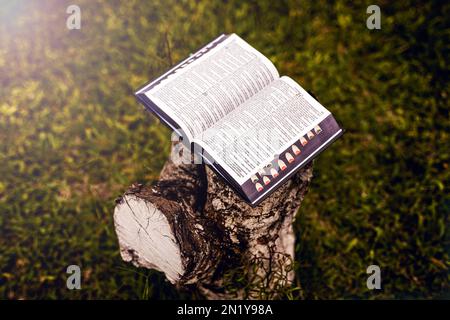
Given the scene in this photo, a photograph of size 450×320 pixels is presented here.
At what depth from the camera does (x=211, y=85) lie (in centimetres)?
217

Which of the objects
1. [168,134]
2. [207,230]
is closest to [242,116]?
[207,230]

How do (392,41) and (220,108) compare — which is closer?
(220,108)

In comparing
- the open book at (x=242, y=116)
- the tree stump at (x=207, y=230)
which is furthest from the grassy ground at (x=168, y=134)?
the open book at (x=242, y=116)

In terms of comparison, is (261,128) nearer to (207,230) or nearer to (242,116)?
(242,116)

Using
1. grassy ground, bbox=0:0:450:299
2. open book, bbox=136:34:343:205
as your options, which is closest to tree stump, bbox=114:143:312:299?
open book, bbox=136:34:343:205

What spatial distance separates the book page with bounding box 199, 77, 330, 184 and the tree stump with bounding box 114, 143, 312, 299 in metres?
0.19

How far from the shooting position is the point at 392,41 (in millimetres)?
3414

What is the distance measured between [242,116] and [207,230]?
0.53m

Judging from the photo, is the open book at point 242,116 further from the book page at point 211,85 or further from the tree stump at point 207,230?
the tree stump at point 207,230

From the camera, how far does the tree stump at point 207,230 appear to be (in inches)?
83.2

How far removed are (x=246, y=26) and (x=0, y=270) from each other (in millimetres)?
2216
